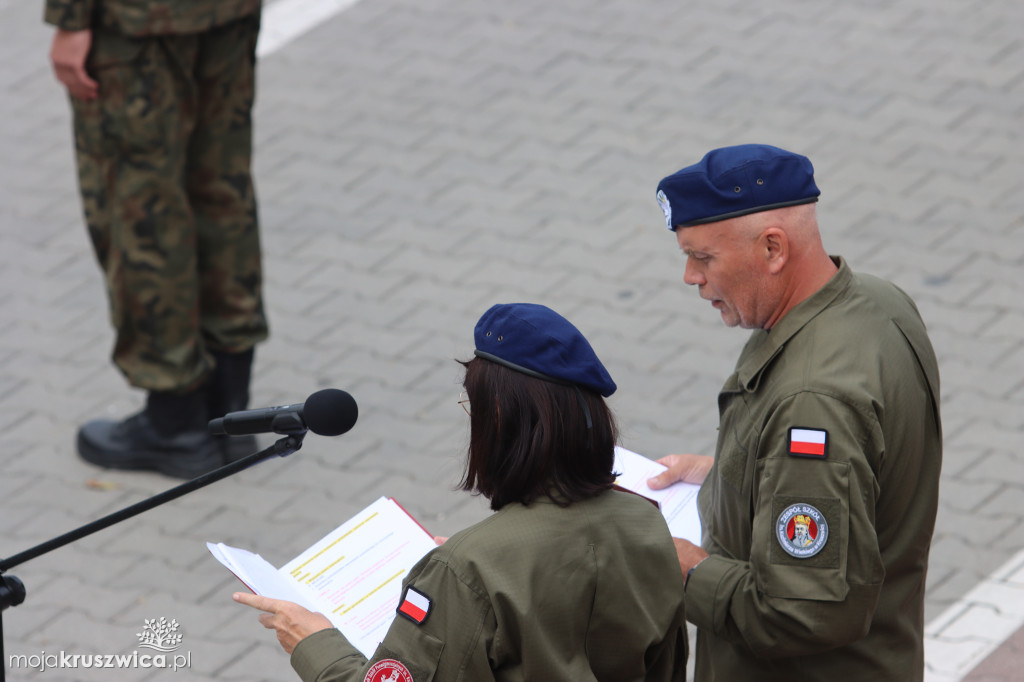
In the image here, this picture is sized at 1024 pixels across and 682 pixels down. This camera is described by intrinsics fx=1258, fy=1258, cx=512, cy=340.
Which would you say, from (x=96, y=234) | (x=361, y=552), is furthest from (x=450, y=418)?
(x=361, y=552)

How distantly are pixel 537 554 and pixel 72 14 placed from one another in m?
3.03

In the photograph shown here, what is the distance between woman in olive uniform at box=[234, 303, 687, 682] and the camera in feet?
6.87

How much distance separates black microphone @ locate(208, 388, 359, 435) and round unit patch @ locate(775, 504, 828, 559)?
815 millimetres

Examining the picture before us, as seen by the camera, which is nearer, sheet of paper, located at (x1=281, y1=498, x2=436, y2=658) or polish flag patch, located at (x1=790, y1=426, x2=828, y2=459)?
polish flag patch, located at (x1=790, y1=426, x2=828, y2=459)

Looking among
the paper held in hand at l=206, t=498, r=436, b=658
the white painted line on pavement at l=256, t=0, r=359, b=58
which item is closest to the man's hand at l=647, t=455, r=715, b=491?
the paper held in hand at l=206, t=498, r=436, b=658

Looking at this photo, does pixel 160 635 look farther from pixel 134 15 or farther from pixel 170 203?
pixel 134 15

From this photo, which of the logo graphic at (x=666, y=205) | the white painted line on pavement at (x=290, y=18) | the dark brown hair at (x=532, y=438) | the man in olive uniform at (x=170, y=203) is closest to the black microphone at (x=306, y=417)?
the dark brown hair at (x=532, y=438)

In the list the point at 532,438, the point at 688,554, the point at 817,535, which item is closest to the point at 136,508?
the point at 532,438

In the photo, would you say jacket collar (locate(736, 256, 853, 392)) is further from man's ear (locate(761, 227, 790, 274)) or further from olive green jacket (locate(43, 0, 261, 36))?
olive green jacket (locate(43, 0, 261, 36))

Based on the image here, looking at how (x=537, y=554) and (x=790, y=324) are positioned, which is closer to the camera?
(x=537, y=554)

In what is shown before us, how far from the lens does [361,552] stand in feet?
8.50

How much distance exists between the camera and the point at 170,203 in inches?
180

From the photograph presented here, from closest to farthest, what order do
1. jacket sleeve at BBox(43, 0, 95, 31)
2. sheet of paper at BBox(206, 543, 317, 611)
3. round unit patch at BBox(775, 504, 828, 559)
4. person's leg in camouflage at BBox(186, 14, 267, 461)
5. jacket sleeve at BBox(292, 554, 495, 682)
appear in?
jacket sleeve at BBox(292, 554, 495, 682) → round unit patch at BBox(775, 504, 828, 559) → sheet of paper at BBox(206, 543, 317, 611) → jacket sleeve at BBox(43, 0, 95, 31) → person's leg in camouflage at BBox(186, 14, 267, 461)

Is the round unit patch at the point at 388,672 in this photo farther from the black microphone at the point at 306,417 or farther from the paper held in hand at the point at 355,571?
the black microphone at the point at 306,417
